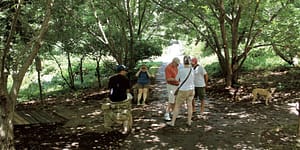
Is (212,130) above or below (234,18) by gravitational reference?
below

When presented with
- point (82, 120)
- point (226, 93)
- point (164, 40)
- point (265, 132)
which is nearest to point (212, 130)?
point (265, 132)

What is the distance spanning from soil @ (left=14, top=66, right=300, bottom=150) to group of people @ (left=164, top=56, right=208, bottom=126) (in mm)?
399

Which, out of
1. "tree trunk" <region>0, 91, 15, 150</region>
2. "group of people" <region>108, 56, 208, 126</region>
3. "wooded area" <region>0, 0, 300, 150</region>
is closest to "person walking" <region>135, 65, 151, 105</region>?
"group of people" <region>108, 56, 208, 126</region>

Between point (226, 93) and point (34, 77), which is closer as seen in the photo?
point (226, 93)

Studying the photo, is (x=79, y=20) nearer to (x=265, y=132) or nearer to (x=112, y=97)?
(x=112, y=97)

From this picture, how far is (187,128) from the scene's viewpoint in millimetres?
8266

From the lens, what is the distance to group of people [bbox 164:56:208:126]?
8.16 m

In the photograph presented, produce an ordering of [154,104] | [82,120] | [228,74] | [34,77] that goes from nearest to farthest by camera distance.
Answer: [82,120] < [154,104] < [228,74] < [34,77]

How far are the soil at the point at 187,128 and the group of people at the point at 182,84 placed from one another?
1.31 ft

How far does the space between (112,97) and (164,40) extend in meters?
11.0

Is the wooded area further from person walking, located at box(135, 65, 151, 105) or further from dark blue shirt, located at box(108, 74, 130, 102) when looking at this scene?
dark blue shirt, located at box(108, 74, 130, 102)

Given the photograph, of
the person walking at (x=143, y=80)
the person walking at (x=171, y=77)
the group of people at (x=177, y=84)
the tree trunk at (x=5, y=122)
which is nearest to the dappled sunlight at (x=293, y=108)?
the group of people at (x=177, y=84)

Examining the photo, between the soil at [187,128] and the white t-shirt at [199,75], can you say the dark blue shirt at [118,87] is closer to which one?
the soil at [187,128]

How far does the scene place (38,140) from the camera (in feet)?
25.3
